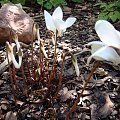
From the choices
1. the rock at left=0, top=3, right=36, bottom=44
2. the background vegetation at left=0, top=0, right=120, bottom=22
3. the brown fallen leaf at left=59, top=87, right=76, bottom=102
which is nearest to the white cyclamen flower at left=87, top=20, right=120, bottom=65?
the brown fallen leaf at left=59, top=87, right=76, bottom=102

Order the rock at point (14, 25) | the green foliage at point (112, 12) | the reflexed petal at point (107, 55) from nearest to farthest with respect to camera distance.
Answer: the reflexed petal at point (107, 55) < the rock at point (14, 25) < the green foliage at point (112, 12)

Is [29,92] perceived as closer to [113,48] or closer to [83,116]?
[83,116]

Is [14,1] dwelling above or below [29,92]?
above

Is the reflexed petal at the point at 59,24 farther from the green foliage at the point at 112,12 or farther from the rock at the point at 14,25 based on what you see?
the green foliage at the point at 112,12

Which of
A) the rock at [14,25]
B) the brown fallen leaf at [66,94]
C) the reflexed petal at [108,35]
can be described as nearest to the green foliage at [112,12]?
the rock at [14,25]

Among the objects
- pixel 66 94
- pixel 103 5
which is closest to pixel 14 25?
pixel 103 5

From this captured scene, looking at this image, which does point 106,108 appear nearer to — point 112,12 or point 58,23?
point 58,23

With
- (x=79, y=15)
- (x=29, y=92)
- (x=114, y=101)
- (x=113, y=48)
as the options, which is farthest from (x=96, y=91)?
(x=79, y=15)
